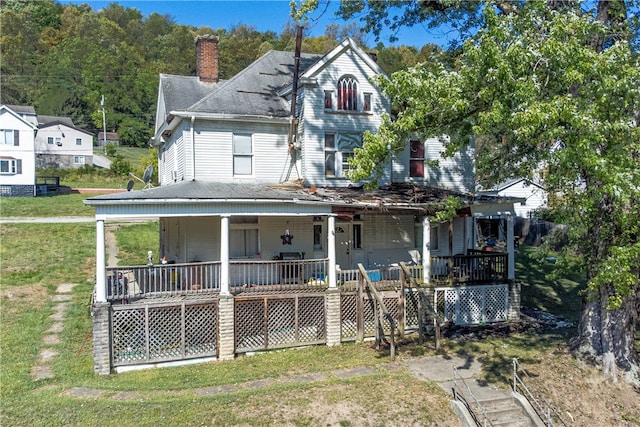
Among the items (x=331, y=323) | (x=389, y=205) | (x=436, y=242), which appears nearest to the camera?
(x=331, y=323)

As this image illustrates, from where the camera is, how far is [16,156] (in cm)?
3994

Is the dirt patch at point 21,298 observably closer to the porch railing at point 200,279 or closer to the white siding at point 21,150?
the porch railing at point 200,279

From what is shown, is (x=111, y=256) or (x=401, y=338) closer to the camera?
(x=401, y=338)

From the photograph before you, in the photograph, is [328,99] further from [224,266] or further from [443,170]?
[224,266]

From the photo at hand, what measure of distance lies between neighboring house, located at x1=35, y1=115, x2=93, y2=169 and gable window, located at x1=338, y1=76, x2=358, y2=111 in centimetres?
5006

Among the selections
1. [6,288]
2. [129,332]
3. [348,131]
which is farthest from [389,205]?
[6,288]

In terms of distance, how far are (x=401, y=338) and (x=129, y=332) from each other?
7765 mm

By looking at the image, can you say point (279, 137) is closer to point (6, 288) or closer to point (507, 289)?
point (507, 289)

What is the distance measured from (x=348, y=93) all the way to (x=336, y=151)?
7.19 feet

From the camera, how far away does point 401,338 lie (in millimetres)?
14922

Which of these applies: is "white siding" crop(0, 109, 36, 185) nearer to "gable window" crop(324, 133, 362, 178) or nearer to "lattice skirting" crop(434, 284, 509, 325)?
"gable window" crop(324, 133, 362, 178)

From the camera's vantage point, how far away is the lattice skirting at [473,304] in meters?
16.6

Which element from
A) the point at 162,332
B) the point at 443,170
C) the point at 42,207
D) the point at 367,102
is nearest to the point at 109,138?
the point at 42,207

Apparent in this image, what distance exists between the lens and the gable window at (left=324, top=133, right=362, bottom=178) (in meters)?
17.8
